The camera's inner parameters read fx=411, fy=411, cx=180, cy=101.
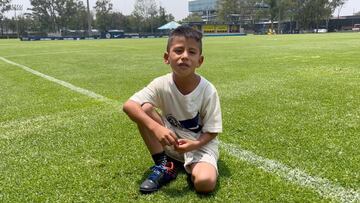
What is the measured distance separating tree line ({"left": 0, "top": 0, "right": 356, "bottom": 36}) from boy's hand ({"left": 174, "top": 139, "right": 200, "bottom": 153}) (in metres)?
101

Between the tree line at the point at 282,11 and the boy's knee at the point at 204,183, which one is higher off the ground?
the tree line at the point at 282,11

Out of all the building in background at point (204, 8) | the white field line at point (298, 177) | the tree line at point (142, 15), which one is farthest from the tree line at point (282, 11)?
the white field line at point (298, 177)

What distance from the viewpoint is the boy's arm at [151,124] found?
2.83 metres

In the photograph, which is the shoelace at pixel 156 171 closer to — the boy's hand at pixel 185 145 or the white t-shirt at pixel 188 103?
the boy's hand at pixel 185 145

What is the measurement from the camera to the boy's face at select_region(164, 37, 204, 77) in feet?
9.75

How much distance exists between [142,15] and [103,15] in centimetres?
1086

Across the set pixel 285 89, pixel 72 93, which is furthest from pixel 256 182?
pixel 72 93

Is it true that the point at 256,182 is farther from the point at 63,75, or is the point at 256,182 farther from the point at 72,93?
the point at 63,75

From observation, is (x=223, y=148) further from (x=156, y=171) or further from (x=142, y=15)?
(x=142, y=15)

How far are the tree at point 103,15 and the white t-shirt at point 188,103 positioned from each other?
352 ft

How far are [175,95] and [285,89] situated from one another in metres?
4.25

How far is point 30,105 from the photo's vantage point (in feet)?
20.9

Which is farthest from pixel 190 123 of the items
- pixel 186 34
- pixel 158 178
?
pixel 186 34

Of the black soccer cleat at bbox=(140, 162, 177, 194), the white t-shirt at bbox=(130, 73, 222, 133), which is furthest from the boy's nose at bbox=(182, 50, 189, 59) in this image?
the black soccer cleat at bbox=(140, 162, 177, 194)
